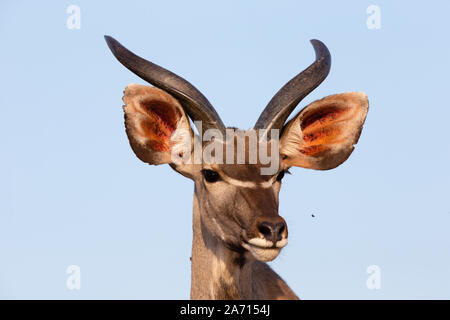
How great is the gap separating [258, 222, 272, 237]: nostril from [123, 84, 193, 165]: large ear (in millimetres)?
1581

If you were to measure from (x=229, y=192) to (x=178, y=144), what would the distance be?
1.02 m

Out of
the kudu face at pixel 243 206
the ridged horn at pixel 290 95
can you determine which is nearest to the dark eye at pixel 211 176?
the kudu face at pixel 243 206

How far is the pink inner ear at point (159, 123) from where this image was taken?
28.1 feet

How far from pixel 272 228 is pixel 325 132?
2.15 metres

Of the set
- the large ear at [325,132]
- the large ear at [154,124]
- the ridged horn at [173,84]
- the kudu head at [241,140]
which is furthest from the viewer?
the large ear at [325,132]

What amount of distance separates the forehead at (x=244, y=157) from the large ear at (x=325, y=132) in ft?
1.82

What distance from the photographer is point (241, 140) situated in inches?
334

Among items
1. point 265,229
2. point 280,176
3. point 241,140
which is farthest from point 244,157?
point 265,229

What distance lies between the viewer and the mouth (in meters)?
7.44

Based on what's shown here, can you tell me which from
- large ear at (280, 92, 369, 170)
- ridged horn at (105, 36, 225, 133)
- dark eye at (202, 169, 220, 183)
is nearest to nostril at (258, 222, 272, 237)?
dark eye at (202, 169, 220, 183)

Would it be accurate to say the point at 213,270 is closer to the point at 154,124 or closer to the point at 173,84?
the point at 154,124

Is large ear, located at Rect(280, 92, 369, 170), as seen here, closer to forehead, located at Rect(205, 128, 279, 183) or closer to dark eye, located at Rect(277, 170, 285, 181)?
dark eye, located at Rect(277, 170, 285, 181)

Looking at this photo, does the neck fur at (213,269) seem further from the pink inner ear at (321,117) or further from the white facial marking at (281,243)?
the pink inner ear at (321,117)
